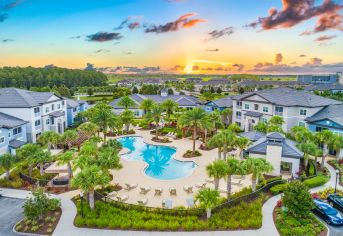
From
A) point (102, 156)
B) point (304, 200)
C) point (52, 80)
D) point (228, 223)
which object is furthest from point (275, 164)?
point (52, 80)

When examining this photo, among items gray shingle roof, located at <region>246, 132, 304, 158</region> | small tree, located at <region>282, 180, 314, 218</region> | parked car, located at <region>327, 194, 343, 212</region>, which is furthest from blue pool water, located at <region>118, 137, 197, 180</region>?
parked car, located at <region>327, 194, 343, 212</region>

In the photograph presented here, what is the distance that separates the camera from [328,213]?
21.4 meters

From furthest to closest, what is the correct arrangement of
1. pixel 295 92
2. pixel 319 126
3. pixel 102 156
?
pixel 295 92 < pixel 319 126 < pixel 102 156

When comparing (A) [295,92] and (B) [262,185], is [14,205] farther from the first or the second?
(A) [295,92]

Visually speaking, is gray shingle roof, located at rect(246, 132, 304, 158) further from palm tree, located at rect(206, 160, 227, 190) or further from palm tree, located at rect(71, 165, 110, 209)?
palm tree, located at rect(71, 165, 110, 209)

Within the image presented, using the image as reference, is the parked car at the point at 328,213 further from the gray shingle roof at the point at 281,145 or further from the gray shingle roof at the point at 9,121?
the gray shingle roof at the point at 9,121

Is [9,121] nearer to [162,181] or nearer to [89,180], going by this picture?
[162,181]

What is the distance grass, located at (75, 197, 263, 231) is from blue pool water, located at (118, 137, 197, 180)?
1030cm

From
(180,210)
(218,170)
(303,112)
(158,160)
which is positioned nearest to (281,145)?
(218,170)

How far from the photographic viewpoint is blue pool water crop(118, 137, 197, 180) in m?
33.6

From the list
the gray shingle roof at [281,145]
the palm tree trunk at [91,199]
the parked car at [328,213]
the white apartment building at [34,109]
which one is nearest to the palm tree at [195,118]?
the gray shingle roof at [281,145]

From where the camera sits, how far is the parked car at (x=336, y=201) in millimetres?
23191

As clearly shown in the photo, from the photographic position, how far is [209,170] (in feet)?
75.9

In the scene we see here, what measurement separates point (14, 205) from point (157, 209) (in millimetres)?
13631
